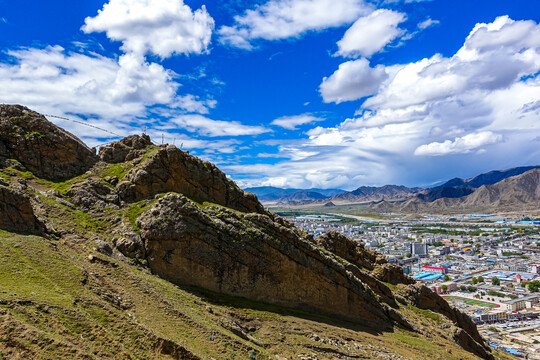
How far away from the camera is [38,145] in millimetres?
39156

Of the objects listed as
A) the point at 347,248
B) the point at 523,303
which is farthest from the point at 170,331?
the point at 523,303

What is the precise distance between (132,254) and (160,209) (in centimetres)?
495

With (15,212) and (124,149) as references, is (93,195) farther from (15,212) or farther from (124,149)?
(124,149)

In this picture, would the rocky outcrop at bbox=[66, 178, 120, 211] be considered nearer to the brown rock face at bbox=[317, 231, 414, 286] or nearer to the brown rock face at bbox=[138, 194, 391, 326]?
the brown rock face at bbox=[138, 194, 391, 326]

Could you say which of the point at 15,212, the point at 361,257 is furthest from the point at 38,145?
the point at 361,257

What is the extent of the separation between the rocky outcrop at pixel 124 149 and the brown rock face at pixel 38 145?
145 inches

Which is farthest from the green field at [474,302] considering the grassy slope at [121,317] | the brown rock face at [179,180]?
the brown rock face at [179,180]

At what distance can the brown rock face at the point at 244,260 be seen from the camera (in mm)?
31281

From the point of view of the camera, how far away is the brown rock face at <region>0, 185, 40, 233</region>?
2470 centimetres

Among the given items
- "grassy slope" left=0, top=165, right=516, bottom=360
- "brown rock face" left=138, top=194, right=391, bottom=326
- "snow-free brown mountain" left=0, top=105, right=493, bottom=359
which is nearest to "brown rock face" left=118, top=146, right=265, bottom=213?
"snow-free brown mountain" left=0, top=105, right=493, bottom=359

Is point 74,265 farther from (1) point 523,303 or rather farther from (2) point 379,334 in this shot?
(1) point 523,303

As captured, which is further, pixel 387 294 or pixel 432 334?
pixel 387 294

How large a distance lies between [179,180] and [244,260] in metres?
13.4

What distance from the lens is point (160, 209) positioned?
32.8 metres
